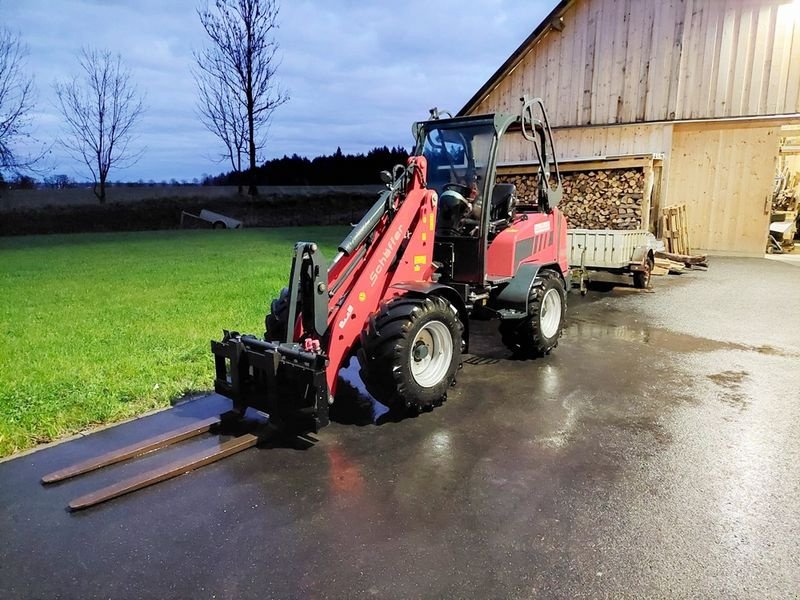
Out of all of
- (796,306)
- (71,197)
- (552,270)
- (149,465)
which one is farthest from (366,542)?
(71,197)

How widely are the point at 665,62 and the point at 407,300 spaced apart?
42.3 feet

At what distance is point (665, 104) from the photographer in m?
13.7

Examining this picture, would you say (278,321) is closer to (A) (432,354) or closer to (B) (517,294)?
(A) (432,354)

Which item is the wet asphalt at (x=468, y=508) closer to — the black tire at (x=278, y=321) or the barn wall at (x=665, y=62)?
the black tire at (x=278, y=321)

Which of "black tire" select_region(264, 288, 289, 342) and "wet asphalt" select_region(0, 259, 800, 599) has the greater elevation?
"black tire" select_region(264, 288, 289, 342)

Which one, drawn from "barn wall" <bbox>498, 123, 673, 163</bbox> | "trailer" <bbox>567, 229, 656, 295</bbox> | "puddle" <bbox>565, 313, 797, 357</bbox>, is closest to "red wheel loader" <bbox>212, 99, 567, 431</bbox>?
"puddle" <bbox>565, 313, 797, 357</bbox>

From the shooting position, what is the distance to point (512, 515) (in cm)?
312

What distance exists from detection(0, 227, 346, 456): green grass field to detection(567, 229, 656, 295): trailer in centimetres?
599

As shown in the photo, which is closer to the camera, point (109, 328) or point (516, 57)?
point (109, 328)

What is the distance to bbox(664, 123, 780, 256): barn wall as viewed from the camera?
1448cm

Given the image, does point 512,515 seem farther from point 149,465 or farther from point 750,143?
point 750,143

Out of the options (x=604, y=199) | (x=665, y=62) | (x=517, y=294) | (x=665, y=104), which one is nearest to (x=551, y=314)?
(x=517, y=294)

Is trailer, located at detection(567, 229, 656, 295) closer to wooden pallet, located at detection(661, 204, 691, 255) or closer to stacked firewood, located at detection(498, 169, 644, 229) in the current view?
stacked firewood, located at detection(498, 169, 644, 229)

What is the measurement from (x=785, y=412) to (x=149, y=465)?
5.14 m
